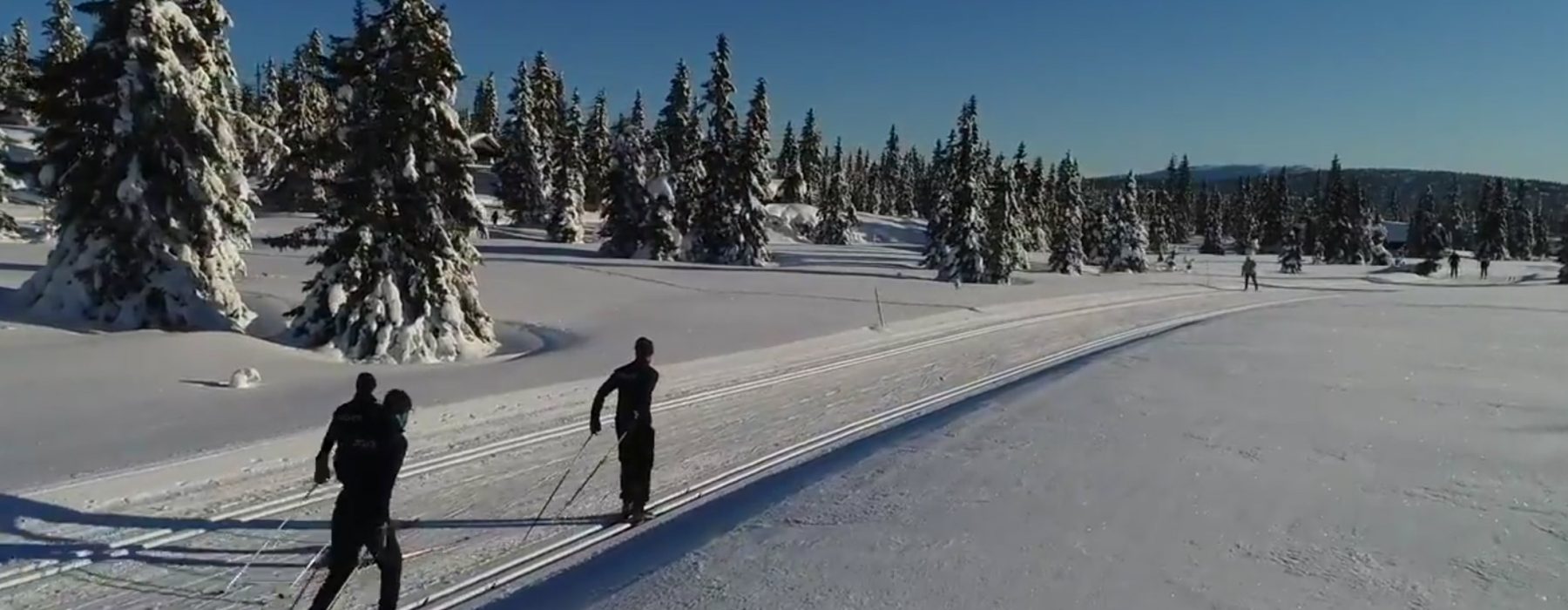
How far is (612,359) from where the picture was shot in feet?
66.4

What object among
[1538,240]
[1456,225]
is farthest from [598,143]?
[1538,240]

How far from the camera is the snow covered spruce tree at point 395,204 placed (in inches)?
846

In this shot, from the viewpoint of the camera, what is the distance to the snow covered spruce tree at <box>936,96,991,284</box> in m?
54.1

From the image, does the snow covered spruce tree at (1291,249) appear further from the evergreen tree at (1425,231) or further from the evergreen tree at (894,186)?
the evergreen tree at (894,186)

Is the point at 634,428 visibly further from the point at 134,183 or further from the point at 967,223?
the point at 967,223

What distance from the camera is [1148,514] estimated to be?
27.6ft

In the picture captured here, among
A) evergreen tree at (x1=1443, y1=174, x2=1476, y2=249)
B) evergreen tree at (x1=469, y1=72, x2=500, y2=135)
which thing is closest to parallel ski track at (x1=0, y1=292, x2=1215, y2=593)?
evergreen tree at (x1=469, y1=72, x2=500, y2=135)

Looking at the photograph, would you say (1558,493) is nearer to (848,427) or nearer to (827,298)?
(848,427)

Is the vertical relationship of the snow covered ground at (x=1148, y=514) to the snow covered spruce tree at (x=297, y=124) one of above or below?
below

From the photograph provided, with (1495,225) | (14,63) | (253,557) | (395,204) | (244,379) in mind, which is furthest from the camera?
(1495,225)

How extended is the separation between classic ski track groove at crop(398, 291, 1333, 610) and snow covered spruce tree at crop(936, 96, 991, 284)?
32.8 metres

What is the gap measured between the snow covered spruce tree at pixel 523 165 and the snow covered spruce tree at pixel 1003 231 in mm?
33652

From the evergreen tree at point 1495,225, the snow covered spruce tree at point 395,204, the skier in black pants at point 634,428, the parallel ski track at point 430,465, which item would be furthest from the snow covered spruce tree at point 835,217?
the skier in black pants at point 634,428

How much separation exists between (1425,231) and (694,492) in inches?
4634
